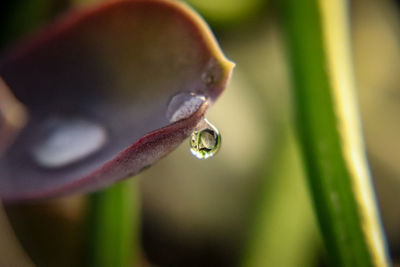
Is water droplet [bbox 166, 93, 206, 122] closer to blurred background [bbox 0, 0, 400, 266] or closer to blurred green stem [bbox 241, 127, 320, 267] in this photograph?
blurred background [bbox 0, 0, 400, 266]

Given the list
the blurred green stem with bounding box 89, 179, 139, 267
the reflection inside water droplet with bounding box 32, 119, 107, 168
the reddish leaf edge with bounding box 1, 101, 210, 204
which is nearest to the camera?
the reddish leaf edge with bounding box 1, 101, 210, 204

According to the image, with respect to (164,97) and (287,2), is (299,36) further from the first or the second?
(164,97)

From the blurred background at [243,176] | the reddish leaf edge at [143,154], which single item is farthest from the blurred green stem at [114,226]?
the reddish leaf edge at [143,154]

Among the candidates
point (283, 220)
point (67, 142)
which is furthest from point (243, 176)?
point (67, 142)

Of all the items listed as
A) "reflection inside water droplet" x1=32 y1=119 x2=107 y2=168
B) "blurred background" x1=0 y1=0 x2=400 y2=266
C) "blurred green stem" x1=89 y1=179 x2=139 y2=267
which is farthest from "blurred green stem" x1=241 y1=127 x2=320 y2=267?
"reflection inside water droplet" x1=32 y1=119 x2=107 y2=168

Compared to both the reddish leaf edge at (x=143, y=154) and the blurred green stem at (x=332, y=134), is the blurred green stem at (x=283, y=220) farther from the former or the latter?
the reddish leaf edge at (x=143, y=154)

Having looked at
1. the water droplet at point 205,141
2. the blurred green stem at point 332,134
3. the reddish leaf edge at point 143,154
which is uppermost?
the blurred green stem at point 332,134

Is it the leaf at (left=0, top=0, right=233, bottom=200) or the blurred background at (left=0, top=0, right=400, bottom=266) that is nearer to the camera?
the leaf at (left=0, top=0, right=233, bottom=200)
